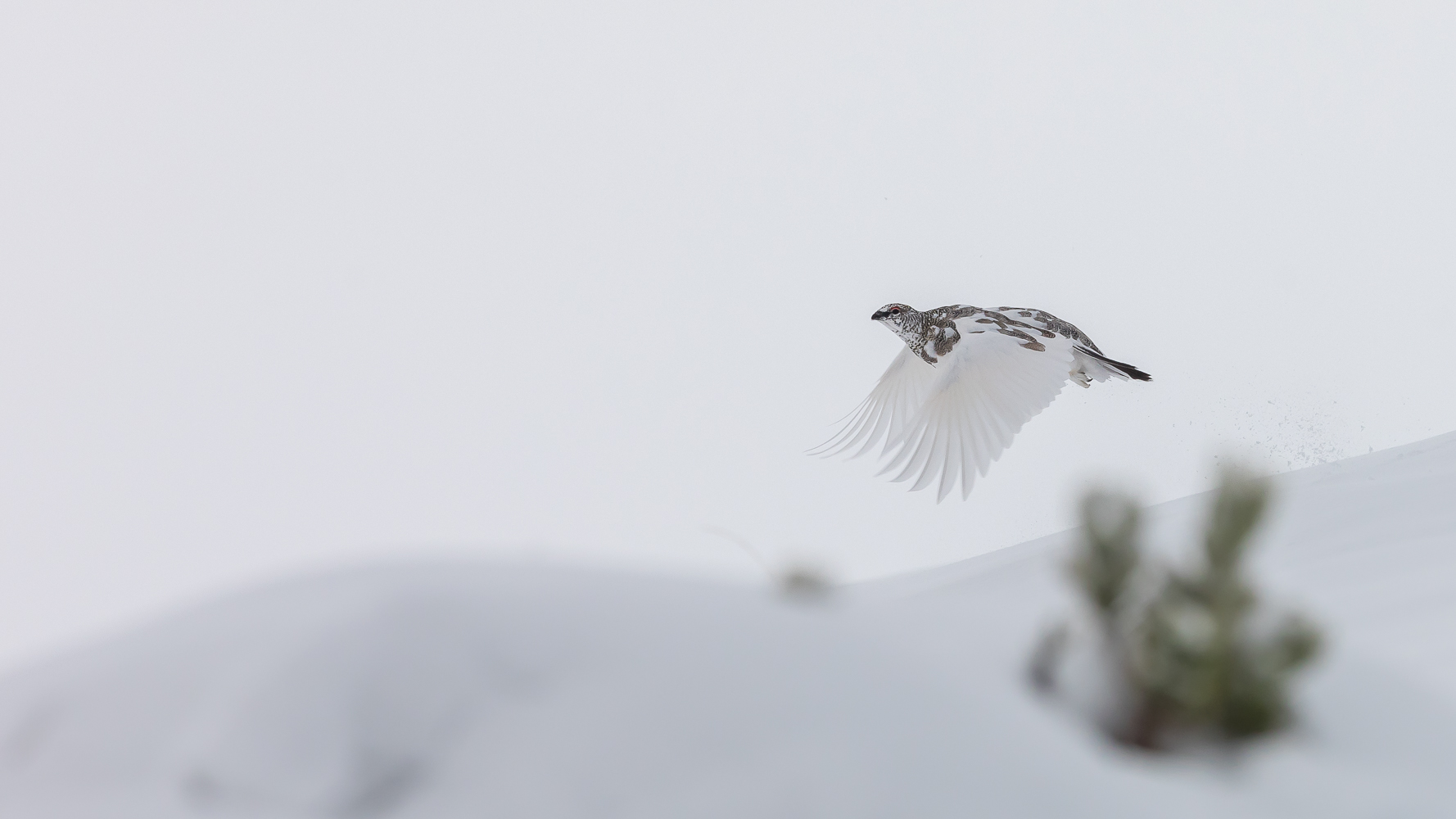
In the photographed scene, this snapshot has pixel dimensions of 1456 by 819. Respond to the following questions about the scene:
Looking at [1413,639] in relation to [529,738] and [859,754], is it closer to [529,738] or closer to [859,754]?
[859,754]

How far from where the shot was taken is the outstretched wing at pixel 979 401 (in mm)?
5578

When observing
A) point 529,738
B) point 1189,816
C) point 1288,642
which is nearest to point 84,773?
point 529,738

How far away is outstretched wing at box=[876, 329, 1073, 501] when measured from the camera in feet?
18.3

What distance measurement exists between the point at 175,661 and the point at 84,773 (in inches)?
5.9

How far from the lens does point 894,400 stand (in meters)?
6.52

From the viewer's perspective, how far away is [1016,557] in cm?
380

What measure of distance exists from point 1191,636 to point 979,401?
175 inches

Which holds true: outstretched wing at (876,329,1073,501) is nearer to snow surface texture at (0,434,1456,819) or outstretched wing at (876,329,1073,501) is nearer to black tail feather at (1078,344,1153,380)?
black tail feather at (1078,344,1153,380)

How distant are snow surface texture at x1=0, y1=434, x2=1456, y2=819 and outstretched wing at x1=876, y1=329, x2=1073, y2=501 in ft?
13.0

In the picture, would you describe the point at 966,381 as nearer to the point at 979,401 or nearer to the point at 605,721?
the point at 979,401

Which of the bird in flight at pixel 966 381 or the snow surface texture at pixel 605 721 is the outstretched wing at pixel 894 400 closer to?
the bird in flight at pixel 966 381

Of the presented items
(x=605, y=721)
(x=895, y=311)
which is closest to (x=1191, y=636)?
(x=605, y=721)

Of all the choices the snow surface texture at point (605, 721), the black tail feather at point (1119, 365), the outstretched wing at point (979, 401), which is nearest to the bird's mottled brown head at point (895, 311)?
the outstretched wing at point (979, 401)

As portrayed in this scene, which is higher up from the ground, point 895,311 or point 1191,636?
point 895,311
